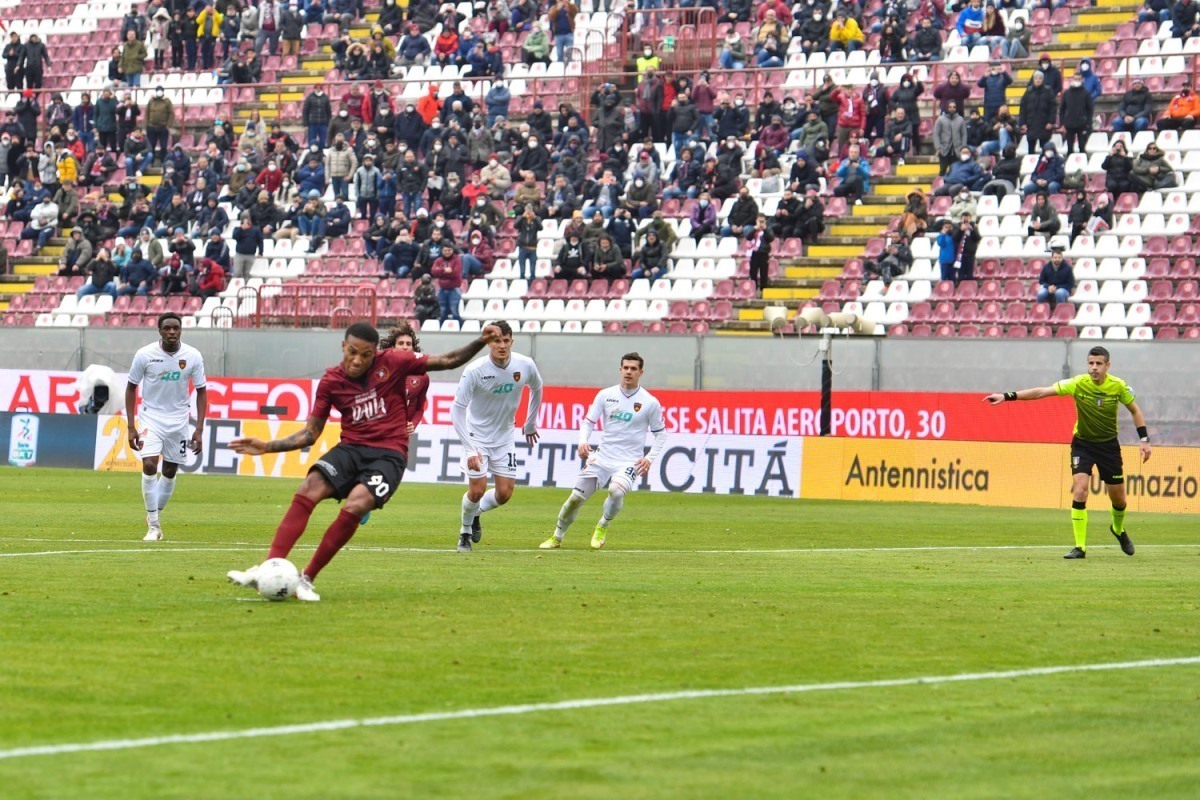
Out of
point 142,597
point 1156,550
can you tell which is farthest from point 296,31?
point 142,597

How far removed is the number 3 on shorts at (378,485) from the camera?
13.5m

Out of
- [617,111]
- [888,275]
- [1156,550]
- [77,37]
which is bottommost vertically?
[1156,550]

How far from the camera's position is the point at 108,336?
40250mm

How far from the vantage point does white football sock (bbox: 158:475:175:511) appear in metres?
21.0

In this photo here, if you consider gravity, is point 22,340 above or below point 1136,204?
below

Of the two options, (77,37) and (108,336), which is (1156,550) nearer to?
(108,336)

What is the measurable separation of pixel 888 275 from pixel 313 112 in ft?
58.6

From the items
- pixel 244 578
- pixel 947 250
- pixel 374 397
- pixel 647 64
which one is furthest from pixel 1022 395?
pixel 647 64

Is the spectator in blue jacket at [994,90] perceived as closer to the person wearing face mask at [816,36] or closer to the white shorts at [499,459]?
the person wearing face mask at [816,36]

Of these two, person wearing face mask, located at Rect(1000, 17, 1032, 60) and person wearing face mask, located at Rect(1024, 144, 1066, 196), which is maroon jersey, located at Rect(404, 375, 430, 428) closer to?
person wearing face mask, located at Rect(1024, 144, 1066, 196)

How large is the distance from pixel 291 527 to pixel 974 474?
70.2ft

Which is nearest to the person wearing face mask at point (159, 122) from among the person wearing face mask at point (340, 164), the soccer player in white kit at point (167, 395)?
the person wearing face mask at point (340, 164)

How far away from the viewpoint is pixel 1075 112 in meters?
39.8

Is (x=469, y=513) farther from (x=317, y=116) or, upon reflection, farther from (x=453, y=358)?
(x=317, y=116)
